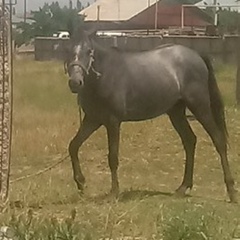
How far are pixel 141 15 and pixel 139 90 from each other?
97.6 inches

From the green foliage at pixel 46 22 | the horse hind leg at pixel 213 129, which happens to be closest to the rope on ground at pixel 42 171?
the green foliage at pixel 46 22

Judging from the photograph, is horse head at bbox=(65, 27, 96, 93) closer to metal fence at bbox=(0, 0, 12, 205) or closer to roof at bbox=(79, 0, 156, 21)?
metal fence at bbox=(0, 0, 12, 205)

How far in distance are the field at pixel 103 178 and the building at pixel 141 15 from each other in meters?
0.65

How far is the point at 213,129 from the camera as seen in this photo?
9.69 m

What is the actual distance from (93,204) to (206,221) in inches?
73.0

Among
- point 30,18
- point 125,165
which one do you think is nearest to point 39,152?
point 125,165

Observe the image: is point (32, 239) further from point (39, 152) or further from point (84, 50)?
point (39, 152)

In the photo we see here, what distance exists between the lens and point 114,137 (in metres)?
9.16

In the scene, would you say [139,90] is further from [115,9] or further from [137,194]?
[115,9]

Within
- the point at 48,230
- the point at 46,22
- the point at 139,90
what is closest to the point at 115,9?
the point at 46,22

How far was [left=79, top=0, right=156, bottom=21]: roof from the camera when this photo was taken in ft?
33.9

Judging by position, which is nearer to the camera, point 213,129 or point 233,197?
point 233,197

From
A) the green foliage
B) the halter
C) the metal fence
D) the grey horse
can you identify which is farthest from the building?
the metal fence

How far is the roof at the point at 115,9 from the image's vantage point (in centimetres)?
1033
